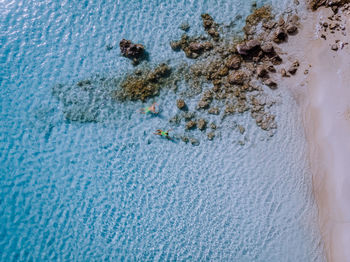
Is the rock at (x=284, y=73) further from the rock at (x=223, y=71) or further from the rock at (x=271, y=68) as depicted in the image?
the rock at (x=223, y=71)

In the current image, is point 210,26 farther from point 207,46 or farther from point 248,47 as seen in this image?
point 248,47

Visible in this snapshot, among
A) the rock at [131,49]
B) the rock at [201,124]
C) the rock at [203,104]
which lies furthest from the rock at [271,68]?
the rock at [131,49]

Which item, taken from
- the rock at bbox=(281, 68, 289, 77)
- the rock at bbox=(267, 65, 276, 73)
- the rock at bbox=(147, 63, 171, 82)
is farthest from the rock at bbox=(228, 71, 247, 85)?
the rock at bbox=(147, 63, 171, 82)

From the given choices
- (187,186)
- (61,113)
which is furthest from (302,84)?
(61,113)

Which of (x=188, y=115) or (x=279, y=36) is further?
(x=188, y=115)

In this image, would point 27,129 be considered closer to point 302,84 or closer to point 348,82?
point 302,84

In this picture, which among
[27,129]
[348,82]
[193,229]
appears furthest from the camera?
[27,129]

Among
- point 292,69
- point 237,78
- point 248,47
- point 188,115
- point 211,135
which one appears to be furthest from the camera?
point 188,115

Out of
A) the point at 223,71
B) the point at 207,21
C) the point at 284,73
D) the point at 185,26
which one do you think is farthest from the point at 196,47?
the point at 284,73
